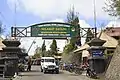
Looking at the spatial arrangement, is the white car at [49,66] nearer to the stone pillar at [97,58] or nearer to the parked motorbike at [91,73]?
the stone pillar at [97,58]

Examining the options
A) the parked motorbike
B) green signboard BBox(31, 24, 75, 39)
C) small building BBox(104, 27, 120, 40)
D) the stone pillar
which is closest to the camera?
the parked motorbike

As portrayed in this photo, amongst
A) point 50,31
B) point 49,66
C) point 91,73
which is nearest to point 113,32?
point 49,66

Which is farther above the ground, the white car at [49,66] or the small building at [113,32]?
the small building at [113,32]

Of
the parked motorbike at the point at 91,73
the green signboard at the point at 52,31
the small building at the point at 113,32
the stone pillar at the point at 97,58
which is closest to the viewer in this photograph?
the parked motorbike at the point at 91,73

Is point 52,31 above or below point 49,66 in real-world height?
above

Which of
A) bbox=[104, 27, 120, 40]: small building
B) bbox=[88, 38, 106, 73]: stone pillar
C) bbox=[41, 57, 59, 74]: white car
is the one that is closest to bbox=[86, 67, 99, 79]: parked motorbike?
bbox=[88, 38, 106, 73]: stone pillar

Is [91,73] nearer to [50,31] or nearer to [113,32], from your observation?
[50,31]

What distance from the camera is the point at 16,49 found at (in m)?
39.3

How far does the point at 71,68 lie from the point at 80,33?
27.7 ft

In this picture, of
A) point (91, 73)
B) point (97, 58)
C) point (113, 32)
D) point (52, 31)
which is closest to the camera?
point (91, 73)

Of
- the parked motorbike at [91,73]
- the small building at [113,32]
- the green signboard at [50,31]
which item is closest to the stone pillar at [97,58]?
the parked motorbike at [91,73]

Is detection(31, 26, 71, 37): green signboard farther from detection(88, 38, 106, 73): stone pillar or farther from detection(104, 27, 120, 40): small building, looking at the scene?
detection(104, 27, 120, 40): small building

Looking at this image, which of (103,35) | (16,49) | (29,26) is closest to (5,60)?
(16,49)

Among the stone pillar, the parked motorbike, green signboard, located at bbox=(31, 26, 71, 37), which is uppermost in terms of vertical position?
green signboard, located at bbox=(31, 26, 71, 37)
